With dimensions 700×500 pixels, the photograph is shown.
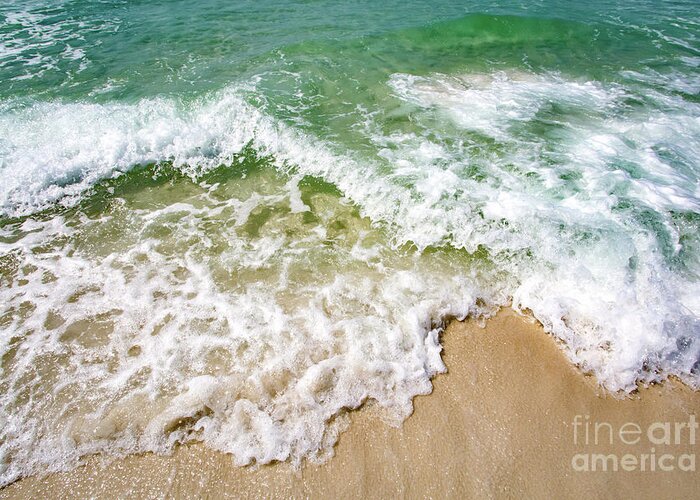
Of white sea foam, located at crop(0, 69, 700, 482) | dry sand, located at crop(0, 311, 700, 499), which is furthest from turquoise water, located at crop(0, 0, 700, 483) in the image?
dry sand, located at crop(0, 311, 700, 499)

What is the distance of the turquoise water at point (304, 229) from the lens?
3.38m

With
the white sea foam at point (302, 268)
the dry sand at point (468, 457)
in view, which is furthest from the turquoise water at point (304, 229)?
the dry sand at point (468, 457)

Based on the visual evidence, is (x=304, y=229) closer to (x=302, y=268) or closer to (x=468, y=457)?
(x=302, y=268)

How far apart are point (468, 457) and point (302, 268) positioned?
2.50 m

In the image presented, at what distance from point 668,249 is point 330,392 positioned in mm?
4308

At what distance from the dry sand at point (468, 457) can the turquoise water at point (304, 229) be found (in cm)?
15

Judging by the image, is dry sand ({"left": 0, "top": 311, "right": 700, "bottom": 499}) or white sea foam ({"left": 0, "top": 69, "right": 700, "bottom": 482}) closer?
dry sand ({"left": 0, "top": 311, "right": 700, "bottom": 499})

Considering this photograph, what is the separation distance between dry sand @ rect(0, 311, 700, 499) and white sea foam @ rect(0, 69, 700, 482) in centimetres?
15

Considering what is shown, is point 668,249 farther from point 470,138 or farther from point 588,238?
point 470,138

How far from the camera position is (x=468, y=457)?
118 inches

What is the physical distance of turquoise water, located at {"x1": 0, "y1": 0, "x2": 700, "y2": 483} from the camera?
11.1ft

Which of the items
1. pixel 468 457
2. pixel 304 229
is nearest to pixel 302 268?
pixel 304 229

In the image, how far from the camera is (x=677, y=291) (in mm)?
→ 4105

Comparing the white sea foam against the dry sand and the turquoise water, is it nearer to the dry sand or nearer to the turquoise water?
the turquoise water
